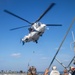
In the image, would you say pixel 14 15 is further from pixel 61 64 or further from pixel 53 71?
pixel 53 71

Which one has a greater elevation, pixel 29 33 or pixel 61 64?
pixel 29 33

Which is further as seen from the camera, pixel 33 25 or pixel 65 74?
pixel 33 25

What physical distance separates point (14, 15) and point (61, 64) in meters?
15.4

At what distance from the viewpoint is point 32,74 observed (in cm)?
1008

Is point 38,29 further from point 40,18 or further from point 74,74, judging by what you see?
point 74,74

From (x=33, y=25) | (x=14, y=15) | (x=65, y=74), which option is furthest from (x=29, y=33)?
(x=65, y=74)

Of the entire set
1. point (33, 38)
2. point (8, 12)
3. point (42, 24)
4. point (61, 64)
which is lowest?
point (61, 64)

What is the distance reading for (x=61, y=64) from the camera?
17312 mm

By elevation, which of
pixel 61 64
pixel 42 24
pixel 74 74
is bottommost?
pixel 74 74

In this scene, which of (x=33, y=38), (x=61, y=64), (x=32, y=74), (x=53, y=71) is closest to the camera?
(x=32, y=74)

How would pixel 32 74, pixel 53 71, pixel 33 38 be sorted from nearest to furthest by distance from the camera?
1. pixel 32 74
2. pixel 53 71
3. pixel 33 38

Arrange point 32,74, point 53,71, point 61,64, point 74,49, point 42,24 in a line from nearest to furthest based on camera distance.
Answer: point 32,74, point 53,71, point 74,49, point 61,64, point 42,24

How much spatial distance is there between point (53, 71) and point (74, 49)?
3.66m

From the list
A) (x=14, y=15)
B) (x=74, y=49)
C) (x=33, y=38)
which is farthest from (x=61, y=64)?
(x=14, y=15)
